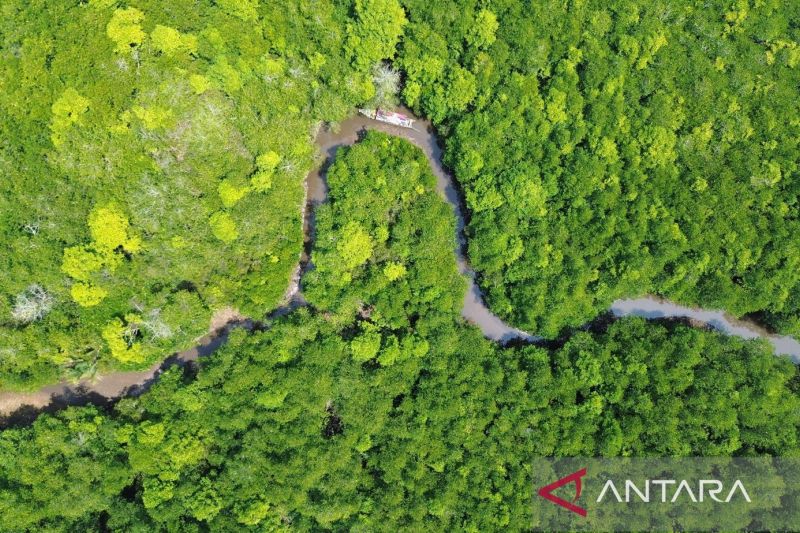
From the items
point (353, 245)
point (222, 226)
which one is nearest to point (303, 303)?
point (353, 245)

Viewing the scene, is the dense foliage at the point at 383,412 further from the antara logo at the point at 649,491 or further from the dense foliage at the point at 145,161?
the dense foliage at the point at 145,161

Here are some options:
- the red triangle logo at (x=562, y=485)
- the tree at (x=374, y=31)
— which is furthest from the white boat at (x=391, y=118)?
the red triangle logo at (x=562, y=485)

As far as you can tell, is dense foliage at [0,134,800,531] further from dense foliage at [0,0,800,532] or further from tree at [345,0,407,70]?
tree at [345,0,407,70]

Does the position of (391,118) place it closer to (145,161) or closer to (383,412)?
(145,161)

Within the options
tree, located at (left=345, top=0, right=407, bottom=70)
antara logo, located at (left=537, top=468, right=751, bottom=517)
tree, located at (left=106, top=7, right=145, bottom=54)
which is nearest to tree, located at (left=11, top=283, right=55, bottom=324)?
tree, located at (left=106, top=7, right=145, bottom=54)

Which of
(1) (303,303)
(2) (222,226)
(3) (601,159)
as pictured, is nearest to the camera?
(2) (222,226)

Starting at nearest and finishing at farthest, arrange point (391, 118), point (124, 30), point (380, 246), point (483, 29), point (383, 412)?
point (124, 30), point (383, 412), point (483, 29), point (380, 246), point (391, 118)

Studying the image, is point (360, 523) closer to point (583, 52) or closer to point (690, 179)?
point (690, 179)
